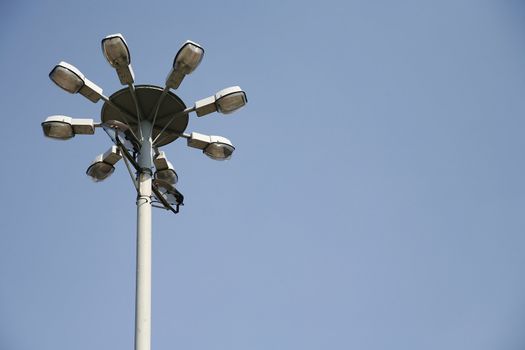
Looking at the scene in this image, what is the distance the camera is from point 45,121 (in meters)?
8.62

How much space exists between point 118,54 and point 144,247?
6.83 feet

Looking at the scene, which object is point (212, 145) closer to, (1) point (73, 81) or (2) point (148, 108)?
(2) point (148, 108)

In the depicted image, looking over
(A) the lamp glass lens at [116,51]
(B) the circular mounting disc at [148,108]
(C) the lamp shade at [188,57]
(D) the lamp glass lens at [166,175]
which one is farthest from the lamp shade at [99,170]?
(C) the lamp shade at [188,57]

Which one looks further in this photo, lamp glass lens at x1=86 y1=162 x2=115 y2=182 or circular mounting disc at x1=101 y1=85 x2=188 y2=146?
lamp glass lens at x1=86 y1=162 x2=115 y2=182

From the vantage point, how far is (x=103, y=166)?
29.3ft

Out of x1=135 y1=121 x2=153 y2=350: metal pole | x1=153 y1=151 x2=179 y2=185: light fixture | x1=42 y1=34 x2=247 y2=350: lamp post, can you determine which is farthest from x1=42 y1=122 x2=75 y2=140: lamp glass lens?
x1=153 y1=151 x2=179 y2=185: light fixture

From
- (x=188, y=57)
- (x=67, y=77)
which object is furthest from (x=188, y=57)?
(x=67, y=77)

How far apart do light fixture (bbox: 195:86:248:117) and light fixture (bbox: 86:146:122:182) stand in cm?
105

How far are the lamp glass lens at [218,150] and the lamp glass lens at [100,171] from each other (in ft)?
3.69

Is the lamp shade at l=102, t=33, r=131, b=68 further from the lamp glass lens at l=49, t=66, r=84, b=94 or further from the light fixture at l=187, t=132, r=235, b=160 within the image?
the light fixture at l=187, t=132, r=235, b=160

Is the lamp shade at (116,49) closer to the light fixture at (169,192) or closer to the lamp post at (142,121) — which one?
the lamp post at (142,121)

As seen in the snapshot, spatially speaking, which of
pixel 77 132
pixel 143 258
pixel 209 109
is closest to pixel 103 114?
pixel 77 132

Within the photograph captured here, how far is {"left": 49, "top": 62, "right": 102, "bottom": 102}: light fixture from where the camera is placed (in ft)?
27.5

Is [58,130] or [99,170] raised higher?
[58,130]
